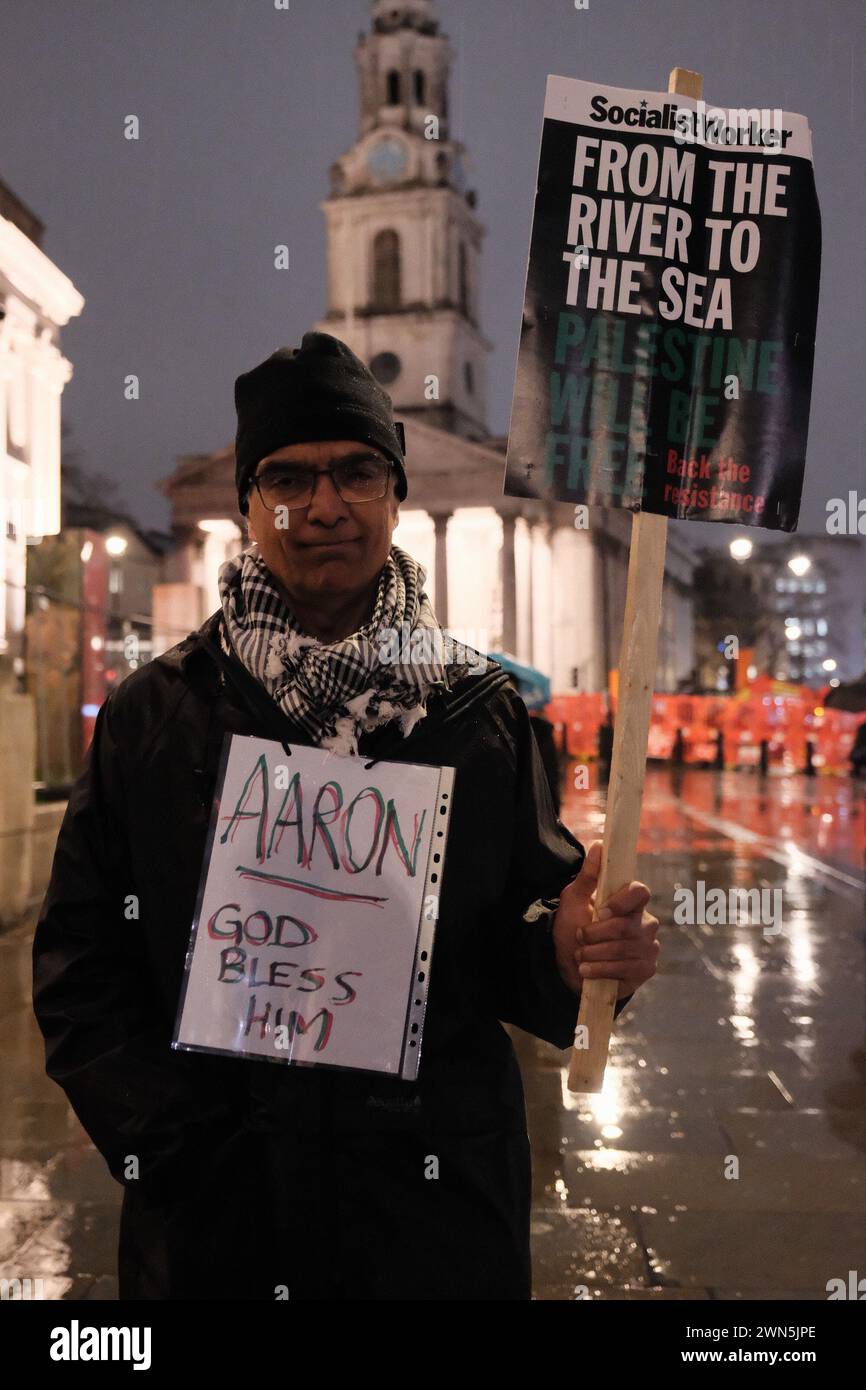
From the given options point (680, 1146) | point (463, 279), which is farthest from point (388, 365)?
point (680, 1146)

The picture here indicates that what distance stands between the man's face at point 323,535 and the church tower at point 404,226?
214 feet

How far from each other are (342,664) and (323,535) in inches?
9.3

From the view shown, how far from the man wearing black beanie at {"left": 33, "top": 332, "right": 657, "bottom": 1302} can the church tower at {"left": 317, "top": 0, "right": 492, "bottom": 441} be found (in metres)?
65.4

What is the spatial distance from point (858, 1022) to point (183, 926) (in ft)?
17.8

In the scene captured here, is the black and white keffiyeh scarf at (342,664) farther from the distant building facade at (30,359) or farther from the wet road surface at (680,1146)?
the distant building facade at (30,359)

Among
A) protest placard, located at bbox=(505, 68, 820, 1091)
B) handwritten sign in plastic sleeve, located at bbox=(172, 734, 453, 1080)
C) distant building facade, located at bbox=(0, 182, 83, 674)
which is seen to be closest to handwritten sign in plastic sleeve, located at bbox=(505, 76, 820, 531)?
protest placard, located at bbox=(505, 68, 820, 1091)

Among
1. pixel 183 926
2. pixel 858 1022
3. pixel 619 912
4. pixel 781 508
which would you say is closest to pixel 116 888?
pixel 183 926

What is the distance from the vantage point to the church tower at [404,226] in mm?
67000

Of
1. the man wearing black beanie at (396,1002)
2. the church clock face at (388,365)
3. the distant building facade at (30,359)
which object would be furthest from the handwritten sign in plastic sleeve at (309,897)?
the church clock face at (388,365)

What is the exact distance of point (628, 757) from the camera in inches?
75.6

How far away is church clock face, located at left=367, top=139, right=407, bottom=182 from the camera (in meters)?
67.4

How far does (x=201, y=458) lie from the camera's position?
188 ft

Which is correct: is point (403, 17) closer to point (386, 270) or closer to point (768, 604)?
point (386, 270)
